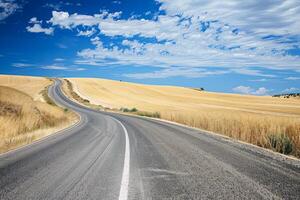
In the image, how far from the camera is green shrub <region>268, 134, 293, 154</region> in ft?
35.7

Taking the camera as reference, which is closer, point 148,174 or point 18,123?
point 148,174

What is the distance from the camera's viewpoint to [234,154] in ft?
32.1

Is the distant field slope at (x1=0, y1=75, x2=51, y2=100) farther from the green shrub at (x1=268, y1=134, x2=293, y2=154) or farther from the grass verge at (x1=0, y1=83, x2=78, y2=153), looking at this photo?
the green shrub at (x1=268, y1=134, x2=293, y2=154)

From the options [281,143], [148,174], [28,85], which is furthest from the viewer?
[28,85]

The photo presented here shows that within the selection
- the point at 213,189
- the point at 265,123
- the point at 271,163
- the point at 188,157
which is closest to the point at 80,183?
the point at 213,189

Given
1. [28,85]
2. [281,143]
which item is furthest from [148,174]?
[28,85]

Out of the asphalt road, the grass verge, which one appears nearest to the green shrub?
the asphalt road

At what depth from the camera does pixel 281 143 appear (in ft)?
37.0

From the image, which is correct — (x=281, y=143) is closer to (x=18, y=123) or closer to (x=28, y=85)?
(x=18, y=123)

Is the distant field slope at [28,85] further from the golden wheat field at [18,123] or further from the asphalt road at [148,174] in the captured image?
the asphalt road at [148,174]

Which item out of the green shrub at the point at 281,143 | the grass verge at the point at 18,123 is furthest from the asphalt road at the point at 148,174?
the grass verge at the point at 18,123

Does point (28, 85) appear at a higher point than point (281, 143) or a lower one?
higher

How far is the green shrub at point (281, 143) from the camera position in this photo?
10.9 metres

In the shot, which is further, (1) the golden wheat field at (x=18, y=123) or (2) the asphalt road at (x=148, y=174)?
(1) the golden wheat field at (x=18, y=123)
